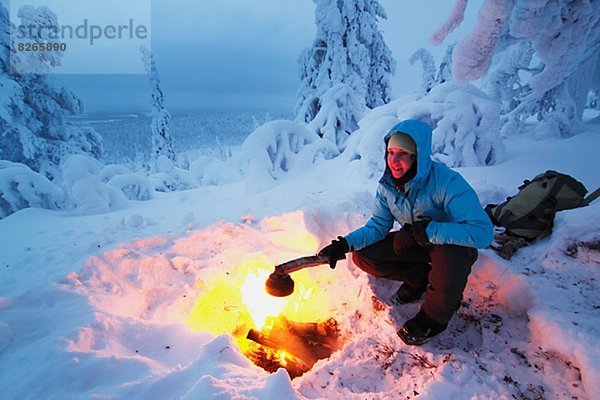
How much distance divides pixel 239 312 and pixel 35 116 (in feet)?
62.9

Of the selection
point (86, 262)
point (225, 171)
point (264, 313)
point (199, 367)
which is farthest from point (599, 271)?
point (225, 171)

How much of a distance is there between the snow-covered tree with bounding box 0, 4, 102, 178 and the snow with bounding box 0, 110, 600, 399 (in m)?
14.2

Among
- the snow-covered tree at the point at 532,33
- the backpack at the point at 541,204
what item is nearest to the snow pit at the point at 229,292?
the backpack at the point at 541,204

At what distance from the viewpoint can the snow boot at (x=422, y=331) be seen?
2.34 meters

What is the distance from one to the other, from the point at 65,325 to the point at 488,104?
8.89 meters

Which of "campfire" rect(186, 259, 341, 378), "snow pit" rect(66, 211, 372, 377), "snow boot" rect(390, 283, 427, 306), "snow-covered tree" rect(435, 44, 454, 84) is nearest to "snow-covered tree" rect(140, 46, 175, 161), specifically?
"snow-covered tree" rect(435, 44, 454, 84)

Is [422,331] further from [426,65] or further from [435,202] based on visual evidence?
[426,65]

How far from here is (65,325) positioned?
2.09 meters

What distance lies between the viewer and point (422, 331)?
235 centimetres

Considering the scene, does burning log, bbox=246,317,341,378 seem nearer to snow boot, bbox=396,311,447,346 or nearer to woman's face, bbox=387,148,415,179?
snow boot, bbox=396,311,447,346

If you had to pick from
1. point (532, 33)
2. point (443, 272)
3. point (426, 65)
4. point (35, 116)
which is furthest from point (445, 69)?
point (35, 116)

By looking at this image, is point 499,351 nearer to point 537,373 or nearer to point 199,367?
point 537,373

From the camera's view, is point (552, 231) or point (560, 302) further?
point (552, 231)

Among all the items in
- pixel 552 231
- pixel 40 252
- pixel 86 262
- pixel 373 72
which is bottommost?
pixel 40 252
